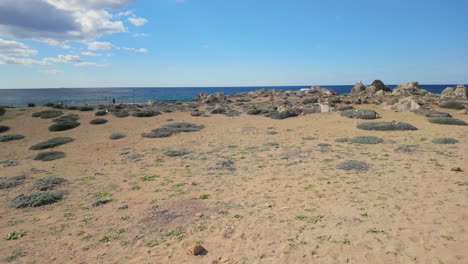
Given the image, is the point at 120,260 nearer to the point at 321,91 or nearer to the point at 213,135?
the point at 213,135

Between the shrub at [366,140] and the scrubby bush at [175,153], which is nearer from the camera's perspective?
the scrubby bush at [175,153]

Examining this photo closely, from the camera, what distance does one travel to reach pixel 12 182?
1066 cm

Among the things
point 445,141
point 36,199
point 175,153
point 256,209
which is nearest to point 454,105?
point 445,141

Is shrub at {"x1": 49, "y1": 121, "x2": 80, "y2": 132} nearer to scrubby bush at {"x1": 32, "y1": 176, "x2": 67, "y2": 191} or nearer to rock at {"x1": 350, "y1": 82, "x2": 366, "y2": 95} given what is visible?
scrubby bush at {"x1": 32, "y1": 176, "x2": 67, "y2": 191}

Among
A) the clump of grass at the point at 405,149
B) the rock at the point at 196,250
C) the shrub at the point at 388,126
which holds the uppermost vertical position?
→ the shrub at the point at 388,126

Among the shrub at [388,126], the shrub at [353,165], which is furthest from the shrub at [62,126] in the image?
the shrub at [388,126]

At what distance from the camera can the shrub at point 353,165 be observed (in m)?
10.0

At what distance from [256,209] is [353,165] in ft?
18.4

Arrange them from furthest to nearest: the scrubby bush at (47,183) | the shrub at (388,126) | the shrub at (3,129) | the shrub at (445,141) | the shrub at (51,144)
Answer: the shrub at (3,129) < the shrub at (51,144) < the shrub at (388,126) < the shrub at (445,141) < the scrubby bush at (47,183)

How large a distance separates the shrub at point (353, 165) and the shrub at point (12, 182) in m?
14.2

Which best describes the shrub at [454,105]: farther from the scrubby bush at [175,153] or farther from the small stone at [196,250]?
the small stone at [196,250]

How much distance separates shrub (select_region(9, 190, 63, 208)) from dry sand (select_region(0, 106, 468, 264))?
0.88ft

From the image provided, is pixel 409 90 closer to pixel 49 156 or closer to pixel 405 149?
pixel 405 149

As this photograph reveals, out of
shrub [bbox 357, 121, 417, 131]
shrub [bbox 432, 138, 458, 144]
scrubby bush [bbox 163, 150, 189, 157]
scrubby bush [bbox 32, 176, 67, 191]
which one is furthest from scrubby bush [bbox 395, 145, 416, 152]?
scrubby bush [bbox 32, 176, 67, 191]
